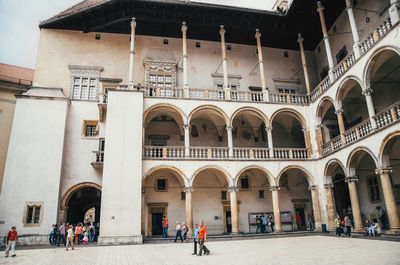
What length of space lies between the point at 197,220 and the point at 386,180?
458 inches

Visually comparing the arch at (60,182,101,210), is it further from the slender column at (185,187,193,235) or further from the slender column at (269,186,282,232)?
the slender column at (269,186,282,232)

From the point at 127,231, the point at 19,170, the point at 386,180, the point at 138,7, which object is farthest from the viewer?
the point at 138,7

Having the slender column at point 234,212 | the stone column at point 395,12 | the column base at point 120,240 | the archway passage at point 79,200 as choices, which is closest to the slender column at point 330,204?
the slender column at point 234,212

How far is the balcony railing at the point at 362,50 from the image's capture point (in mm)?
14196

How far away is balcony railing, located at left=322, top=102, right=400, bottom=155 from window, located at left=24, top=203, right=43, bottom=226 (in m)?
17.8

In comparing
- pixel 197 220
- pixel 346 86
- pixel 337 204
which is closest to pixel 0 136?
pixel 197 220

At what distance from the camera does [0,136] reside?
20750 mm

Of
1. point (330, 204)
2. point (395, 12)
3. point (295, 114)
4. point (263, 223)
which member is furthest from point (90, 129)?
point (395, 12)

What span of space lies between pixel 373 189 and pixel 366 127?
5.29 meters

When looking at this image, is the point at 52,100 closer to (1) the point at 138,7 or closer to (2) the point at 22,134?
(2) the point at 22,134

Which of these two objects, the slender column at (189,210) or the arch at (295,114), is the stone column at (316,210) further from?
the slender column at (189,210)

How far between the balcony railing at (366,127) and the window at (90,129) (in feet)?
49.7

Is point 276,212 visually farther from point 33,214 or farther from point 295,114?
point 33,214

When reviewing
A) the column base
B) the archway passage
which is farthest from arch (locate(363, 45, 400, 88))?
the archway passage
